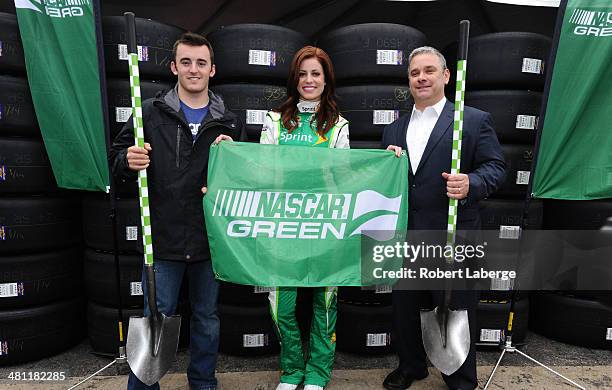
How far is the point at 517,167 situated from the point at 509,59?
74 centimetres

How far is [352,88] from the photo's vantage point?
8.80ft

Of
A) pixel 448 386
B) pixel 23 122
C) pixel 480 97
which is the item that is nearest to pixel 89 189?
pixel 23 122

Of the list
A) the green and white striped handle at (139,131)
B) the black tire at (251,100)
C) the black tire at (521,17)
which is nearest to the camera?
the green and white striped handle at (139,131)

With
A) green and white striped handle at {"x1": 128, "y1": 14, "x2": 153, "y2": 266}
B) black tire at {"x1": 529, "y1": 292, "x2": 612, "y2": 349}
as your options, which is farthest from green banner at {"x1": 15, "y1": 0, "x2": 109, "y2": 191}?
black tire at {"x1": 529, "y1": 292, "x2": 612, "y2": 349}

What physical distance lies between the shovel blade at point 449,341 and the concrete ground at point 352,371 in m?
0.42

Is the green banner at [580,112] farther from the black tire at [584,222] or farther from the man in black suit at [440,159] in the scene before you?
the man in black suit at [440,159]

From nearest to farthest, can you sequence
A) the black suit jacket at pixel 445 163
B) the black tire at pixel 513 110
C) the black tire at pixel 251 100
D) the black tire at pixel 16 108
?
the black suit jacket at pixel 445 163 < the black tire at pixel 16 108 < the black tire at pixel 251 100 < the black tire at pixel 513 110

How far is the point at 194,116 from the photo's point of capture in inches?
82.0

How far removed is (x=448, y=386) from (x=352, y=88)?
1956 millimetres

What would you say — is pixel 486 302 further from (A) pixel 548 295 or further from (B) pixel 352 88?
(B) pixel 352 88

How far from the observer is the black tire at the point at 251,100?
264 centimetres

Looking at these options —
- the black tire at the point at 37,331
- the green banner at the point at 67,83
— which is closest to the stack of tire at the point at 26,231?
the black tire at the point at 37,331

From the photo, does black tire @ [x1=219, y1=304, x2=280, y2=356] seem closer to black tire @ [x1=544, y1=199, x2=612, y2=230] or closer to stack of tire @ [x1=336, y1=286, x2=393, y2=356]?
stack of tire @ [x1=336, y1=286, x2=393, y2=356]

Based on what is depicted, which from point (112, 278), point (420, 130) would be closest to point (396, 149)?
point (420, 130)
